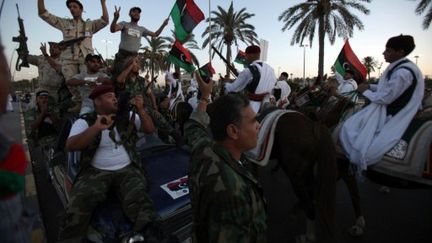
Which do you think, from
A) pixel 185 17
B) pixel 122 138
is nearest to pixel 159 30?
pixel 185 17

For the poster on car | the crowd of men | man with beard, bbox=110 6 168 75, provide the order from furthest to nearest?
man with beard, bbox=110 6 168 75, the poster on car, the crowd of men

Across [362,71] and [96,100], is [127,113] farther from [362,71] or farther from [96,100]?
[362,71]

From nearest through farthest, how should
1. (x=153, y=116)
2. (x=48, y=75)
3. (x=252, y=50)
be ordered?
(x=153, y=116), (x=252, y=50), (x=48, y=75)

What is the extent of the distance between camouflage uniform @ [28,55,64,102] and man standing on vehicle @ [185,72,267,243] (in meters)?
5.17

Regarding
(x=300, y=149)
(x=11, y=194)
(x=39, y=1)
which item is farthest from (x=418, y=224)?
(x=39, y=1)

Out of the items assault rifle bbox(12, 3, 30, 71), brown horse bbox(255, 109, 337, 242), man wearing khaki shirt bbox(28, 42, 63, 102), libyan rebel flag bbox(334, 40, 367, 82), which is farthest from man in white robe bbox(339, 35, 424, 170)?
assault rifle bbox(12, 3, 30, 71)

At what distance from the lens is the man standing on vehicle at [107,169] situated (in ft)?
7.92

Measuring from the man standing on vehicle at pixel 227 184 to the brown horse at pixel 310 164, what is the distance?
214 cm

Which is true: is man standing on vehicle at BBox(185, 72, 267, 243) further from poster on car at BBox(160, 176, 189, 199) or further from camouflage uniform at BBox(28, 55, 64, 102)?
camouflage uniform at BBox(28, 55, 64, 102)

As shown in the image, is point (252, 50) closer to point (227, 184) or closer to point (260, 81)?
point (260, 81)

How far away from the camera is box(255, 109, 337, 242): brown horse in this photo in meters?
3.41

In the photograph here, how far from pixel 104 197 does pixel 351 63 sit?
220 inches

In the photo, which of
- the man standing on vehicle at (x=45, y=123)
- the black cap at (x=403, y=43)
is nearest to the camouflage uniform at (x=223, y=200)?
the black cap at (x=403, y=43)

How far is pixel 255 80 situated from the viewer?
5051mm
